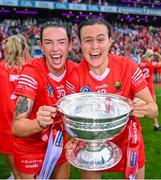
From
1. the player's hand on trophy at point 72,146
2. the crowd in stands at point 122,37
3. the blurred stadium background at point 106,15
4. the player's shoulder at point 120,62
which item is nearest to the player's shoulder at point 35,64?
the player's shoulder at point 120,62

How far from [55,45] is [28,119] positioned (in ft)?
1.87

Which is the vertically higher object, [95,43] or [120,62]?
[95,43]

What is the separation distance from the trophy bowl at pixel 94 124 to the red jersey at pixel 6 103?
1.59 m

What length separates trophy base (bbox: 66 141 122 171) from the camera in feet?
6.91

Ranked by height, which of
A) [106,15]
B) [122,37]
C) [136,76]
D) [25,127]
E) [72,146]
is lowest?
[122,37]

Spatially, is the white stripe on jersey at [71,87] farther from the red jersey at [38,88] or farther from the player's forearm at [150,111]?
the player's forearm at [150,111]

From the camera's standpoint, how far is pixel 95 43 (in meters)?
2.43

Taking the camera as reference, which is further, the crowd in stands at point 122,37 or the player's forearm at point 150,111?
the crowd in stands at point 122,37

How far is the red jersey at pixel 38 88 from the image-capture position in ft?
8.37

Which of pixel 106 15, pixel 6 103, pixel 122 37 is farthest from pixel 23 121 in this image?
pixel 106 15

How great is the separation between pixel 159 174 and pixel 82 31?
10.4 ft

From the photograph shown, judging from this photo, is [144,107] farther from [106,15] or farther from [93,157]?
[106,15]

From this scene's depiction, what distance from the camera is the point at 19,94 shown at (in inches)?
98.4

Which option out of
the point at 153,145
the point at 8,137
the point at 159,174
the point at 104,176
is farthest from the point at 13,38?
the point at 153,145
